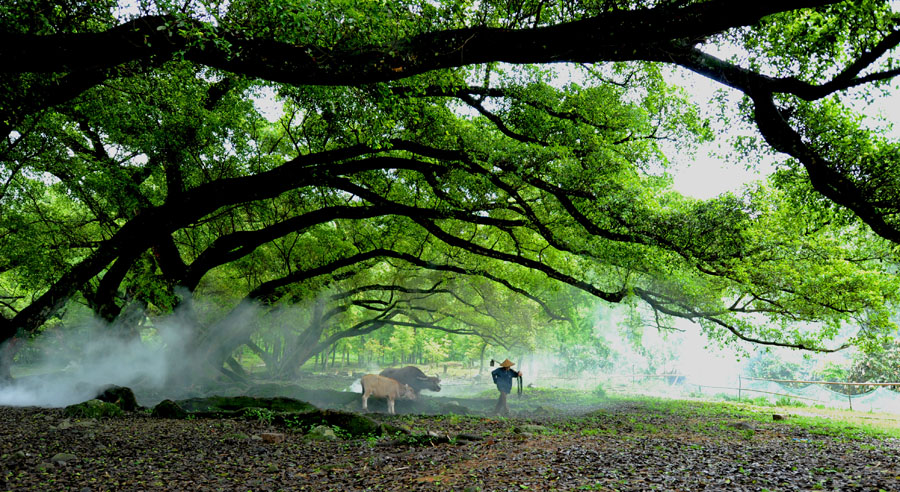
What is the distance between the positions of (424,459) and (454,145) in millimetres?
6117

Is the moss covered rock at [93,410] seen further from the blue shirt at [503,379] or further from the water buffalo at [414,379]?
the water buffalo at [414,379]

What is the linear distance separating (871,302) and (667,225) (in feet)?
14.1

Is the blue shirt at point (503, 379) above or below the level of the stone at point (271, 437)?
above

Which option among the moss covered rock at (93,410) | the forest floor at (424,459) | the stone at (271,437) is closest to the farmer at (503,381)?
the forest floor at (424,459)

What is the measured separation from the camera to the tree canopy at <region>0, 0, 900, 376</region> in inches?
177

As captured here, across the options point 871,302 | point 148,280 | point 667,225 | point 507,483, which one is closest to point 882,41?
point 667,225

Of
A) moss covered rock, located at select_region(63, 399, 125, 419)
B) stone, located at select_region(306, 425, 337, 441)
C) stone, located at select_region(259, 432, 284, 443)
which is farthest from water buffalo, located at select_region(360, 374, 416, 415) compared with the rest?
stone, located at select_region(259, 432, 284, 443)

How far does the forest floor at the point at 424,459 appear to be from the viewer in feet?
14.8

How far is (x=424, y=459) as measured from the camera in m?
5.98

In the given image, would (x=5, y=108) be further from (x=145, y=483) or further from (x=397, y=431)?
(x=397, y=431)

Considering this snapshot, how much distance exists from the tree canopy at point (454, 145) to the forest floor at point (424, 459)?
272 cm

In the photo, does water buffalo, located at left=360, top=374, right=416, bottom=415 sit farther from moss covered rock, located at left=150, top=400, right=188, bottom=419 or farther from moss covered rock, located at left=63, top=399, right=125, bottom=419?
moss covered rock, located at left=63, top=399, right=125, bottom=419

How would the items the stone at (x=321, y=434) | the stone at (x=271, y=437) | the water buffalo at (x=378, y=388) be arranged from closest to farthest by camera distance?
the stone at (x=271, y=437) < the stone at (x=321, y=434) < the water buffalo at (x=378, y=388)

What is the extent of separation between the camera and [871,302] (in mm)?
8844
